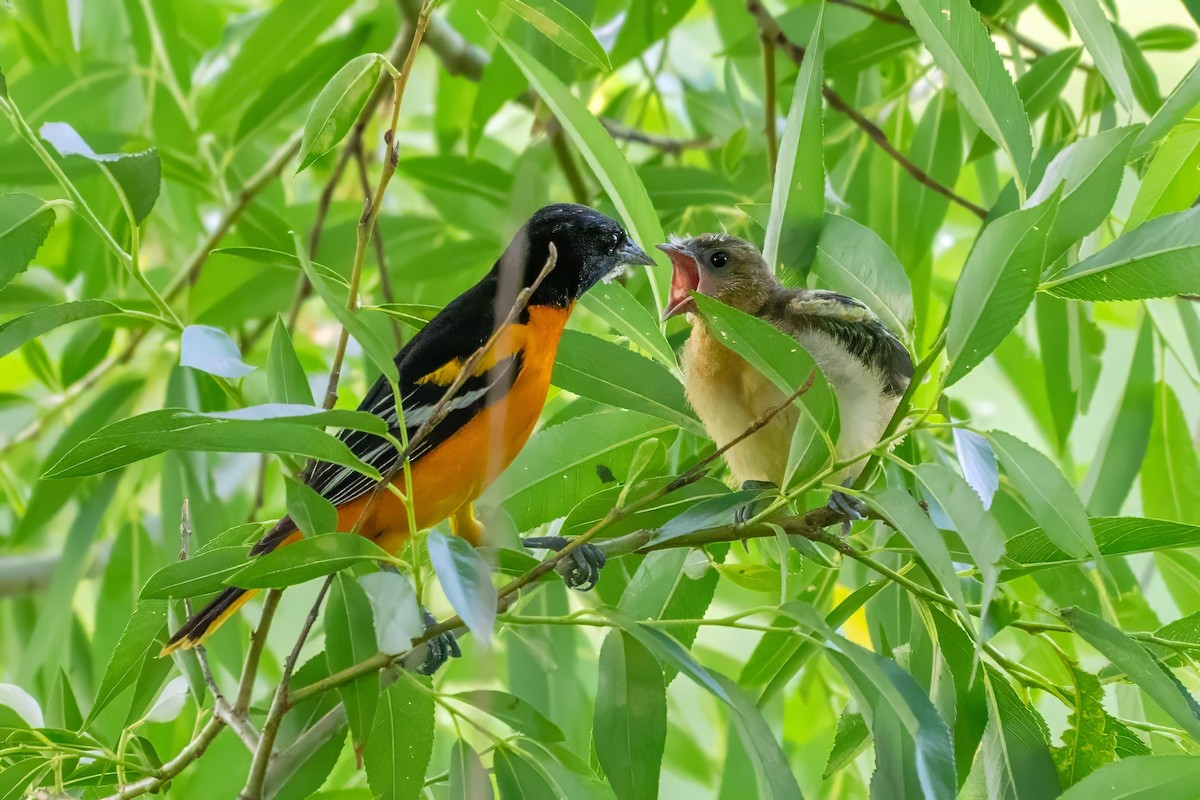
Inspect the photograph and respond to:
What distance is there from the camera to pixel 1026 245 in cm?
110

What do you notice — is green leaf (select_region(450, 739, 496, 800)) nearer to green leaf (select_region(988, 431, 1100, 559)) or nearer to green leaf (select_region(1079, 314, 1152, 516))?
green leaf (select_region(988, 431, 1100, 559))

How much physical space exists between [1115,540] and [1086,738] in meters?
0.22

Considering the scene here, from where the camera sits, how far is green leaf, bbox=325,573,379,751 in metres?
1.30

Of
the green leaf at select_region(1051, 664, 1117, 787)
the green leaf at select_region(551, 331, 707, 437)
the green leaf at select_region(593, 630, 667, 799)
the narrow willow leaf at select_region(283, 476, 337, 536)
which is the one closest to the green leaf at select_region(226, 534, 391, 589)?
the narrow willow leaf at select_region(283, 476, 337, 536)

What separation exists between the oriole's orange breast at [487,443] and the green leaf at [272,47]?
1.03 meters

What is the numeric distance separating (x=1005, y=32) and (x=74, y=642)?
2.43 m

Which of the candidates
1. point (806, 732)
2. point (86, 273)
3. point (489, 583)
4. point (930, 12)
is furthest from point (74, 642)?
point (930, 12)

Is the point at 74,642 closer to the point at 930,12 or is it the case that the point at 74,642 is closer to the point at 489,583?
the point at 489,583

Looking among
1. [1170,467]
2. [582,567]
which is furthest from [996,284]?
[1170,467]

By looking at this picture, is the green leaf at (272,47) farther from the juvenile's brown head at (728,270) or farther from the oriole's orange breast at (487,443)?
the oriole's orange breast at (487,443)

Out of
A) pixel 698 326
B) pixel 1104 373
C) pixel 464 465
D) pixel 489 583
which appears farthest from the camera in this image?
pixel 1104 373

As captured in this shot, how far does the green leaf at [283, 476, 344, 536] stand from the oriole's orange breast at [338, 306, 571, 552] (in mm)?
588

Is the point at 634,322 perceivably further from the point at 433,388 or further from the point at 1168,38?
the point at 1168,38

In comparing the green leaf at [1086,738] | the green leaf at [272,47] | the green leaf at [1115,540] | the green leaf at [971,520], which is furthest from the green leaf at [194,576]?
the green leaf at [272,47]
